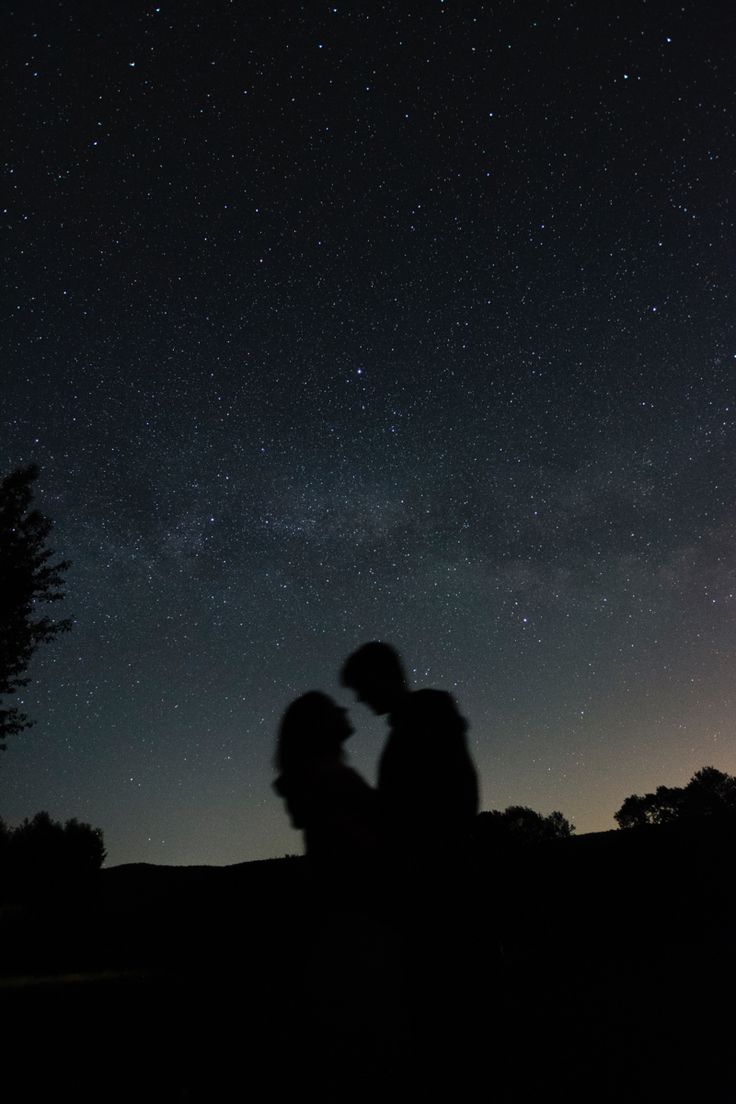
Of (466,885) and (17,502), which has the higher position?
(17,502)

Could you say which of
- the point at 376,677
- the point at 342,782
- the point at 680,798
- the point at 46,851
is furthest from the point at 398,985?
the point at 680,798

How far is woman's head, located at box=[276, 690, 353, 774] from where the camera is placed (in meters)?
2.12

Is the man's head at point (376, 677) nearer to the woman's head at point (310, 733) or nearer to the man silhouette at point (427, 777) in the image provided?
the man silhouette at point (427, 777)

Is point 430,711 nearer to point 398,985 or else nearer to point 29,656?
point 398,985

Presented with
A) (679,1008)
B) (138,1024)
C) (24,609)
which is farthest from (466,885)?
(24,609)

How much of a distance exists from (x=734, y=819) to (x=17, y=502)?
14.5 meters

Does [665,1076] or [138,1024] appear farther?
[138,1024]

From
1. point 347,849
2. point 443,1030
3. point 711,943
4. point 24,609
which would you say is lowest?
point 711,943

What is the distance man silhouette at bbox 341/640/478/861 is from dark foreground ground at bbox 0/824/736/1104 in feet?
0.53

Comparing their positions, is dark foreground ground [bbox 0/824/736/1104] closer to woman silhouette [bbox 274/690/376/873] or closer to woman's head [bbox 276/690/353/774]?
woman silhouette [bbox 274/690/376/873]

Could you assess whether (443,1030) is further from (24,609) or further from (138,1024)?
(24,609)

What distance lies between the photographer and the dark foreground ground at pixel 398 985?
1.94 m

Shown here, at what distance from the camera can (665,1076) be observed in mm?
4191

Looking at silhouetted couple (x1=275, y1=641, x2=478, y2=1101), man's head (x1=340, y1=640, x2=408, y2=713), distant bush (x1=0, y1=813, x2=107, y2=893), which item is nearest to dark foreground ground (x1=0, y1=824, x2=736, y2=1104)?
silhouetted couple (x1=275, y1=641, x2=478, y2=1101)
